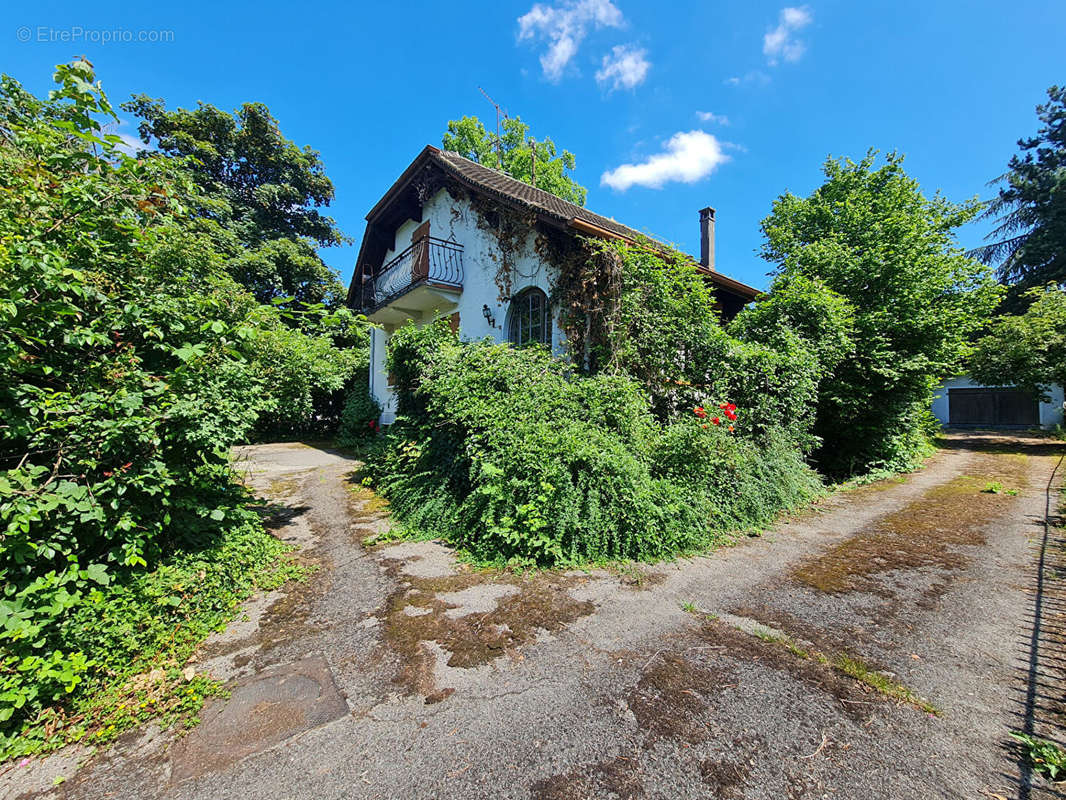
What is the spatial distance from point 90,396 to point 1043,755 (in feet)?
18.3

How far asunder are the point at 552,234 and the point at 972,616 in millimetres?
7708

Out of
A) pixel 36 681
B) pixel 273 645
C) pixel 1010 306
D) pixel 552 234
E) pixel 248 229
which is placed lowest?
pixel 273 645

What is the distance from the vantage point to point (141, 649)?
2604 mm

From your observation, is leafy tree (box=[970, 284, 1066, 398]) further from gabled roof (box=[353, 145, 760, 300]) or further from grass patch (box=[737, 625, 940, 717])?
grass patch (box=[737, 625, 940, 717])

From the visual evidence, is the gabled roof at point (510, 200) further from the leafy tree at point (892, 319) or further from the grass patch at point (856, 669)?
the grass patch at point (856, 669)

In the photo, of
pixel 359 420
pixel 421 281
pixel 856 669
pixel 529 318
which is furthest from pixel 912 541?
pixel 359 420

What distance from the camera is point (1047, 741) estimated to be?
1986 mm

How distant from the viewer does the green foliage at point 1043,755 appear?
1.80 meters

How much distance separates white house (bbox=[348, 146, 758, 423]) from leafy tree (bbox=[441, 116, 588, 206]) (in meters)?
11.1

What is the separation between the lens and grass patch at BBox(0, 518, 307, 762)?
2.13 meters

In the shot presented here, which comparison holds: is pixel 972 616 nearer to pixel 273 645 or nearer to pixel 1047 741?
pixel 1047 741

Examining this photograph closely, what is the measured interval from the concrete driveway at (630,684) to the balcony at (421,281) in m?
7.78

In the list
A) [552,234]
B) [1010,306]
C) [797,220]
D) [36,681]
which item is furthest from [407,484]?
[1010,306]

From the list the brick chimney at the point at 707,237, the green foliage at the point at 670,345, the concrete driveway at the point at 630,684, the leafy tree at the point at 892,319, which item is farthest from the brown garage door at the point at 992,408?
the concrete driveway at the point at 630,684
